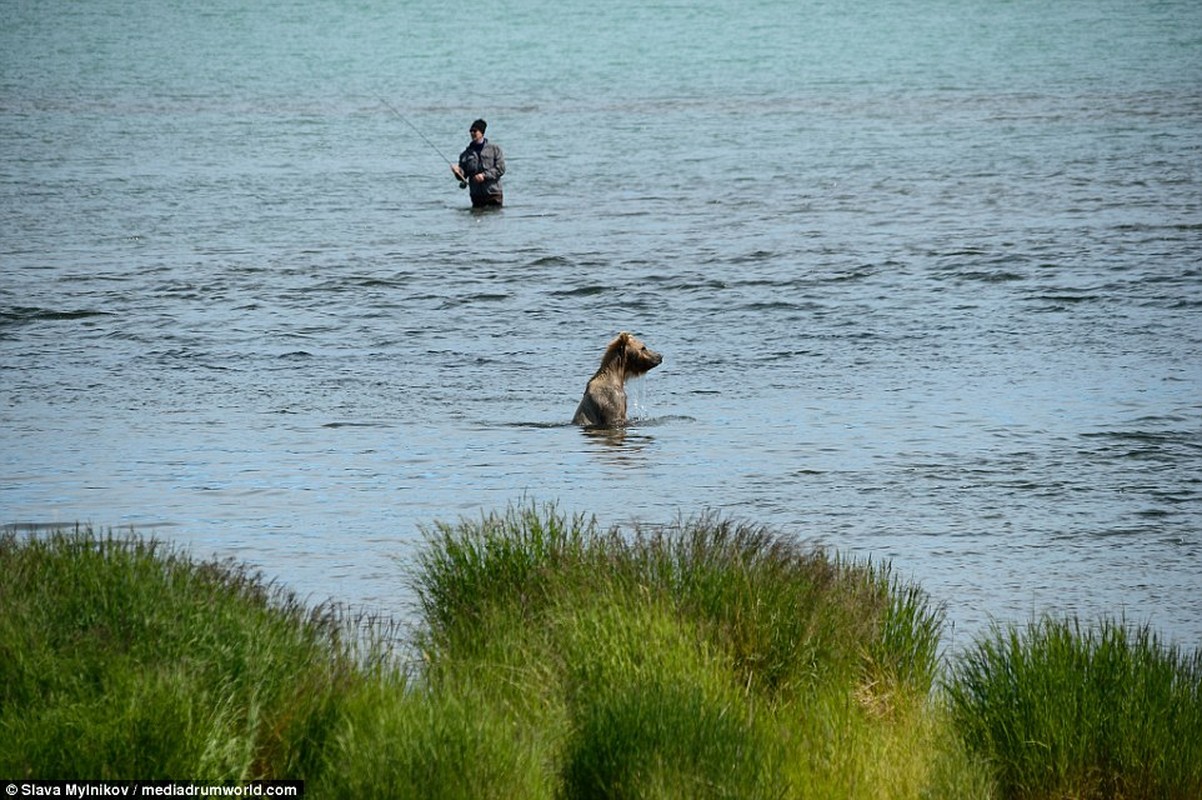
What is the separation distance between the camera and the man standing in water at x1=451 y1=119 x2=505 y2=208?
32.7 meters

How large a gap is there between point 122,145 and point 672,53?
194ft

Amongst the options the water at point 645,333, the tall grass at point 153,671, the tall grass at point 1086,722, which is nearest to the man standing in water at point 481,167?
the water at point 645,333

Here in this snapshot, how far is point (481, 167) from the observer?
33.2m

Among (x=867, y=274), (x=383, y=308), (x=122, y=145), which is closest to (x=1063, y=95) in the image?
(x=122, y=145)

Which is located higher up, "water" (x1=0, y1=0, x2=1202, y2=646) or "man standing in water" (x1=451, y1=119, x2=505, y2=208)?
"man standing in water" (x1=451, y1=119, x2=505, y2=208)

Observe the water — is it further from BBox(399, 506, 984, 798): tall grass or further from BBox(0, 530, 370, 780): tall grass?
BBox(0, 530, 370, 780): tall grass

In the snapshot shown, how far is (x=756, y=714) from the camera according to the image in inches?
305

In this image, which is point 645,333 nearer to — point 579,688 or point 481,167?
point 481,167

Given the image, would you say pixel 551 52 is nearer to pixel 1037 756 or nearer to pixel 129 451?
pixel 129 451

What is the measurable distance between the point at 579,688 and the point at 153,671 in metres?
1.69

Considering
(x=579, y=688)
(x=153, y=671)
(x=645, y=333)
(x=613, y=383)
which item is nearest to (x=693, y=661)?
(x=579, y=688)

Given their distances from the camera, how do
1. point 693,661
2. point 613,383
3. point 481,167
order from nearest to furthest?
1. point 693,661
2. point 613,383
3. point 481,167

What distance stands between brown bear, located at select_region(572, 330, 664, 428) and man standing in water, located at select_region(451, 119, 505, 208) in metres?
15.2

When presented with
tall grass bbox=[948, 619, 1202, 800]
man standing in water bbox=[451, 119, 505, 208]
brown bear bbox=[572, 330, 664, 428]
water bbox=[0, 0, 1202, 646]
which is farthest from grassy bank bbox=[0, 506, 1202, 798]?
man standing in water bbox=[451, 119, 505, 208]
